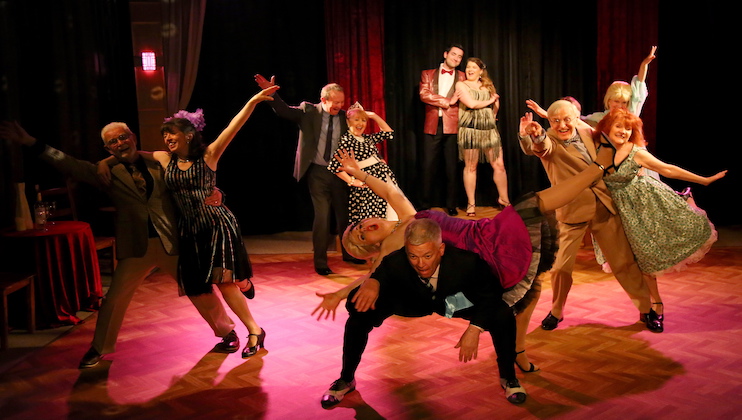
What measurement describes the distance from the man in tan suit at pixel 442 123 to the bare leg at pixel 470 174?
0.68 feet

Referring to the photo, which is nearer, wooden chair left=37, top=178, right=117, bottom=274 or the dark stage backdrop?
wooden chair left=37, top=178, right=117, bottom=274

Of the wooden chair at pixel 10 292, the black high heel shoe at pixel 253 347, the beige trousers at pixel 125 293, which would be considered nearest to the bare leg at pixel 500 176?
the black high heel shoe at pixel 253 347

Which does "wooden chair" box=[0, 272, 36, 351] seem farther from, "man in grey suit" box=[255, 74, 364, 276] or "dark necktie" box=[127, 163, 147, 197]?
"man in grey suit" box=[255, 74, 364, 276]

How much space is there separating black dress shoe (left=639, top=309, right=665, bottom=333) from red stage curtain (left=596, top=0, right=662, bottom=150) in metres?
3.86

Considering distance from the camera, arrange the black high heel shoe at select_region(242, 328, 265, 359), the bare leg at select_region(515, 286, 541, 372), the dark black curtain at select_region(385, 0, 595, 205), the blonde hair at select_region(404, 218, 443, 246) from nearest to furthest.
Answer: the blonde hair at select_region(404, 218, 443, 246), the bare leg at select_region(515, 286, 541, 372), the black high heel shoe at select_region(242, 328, 265, 359), the dark black curtain at select_region(385, 0, 595, 205)

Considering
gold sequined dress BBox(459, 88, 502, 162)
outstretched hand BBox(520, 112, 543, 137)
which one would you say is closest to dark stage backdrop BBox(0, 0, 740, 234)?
gold sequined dress BBox(459, 88, 502, 162)

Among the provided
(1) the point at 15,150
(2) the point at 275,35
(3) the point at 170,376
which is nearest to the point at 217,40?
(2) the point at 275,35

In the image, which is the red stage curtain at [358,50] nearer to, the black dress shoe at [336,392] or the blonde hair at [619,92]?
the blonde hair at [619,92]

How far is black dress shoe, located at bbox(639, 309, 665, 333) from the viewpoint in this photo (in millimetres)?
4672

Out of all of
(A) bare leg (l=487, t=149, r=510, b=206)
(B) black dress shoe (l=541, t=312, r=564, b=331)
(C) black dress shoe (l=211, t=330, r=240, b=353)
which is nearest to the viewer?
(C) black dress shoe (l=211, t=330, r=240, b=353)

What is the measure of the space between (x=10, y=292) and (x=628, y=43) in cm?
639

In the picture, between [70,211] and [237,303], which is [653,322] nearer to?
[237,303]

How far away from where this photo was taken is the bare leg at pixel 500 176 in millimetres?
7980

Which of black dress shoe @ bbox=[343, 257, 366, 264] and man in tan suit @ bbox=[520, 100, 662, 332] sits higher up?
man in tan suit @ bbox=[520, 100, 662, 332]
